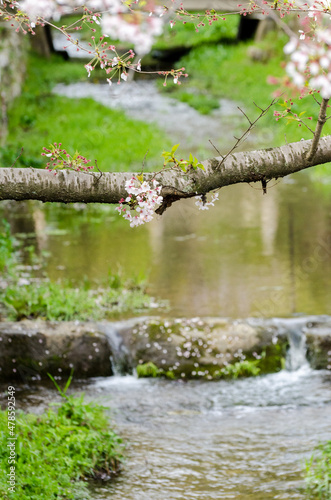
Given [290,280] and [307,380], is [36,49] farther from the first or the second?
[307,380]

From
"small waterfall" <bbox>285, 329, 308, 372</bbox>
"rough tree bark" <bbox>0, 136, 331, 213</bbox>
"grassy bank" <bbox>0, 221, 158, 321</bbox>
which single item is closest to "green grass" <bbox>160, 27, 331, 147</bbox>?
"grassy bank" <bbox>0, 221, 158, 321</bbox>

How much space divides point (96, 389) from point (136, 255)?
3.26m

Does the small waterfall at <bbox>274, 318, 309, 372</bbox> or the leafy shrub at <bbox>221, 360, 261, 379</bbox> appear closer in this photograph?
the leafy shrub at <bbox>221, 360, 261, 379</bbox>

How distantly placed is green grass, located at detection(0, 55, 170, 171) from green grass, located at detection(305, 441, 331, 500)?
8469 millimetres

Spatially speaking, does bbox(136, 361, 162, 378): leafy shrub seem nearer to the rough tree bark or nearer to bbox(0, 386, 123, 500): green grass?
bbox(0, 386, 123, 500): green grass

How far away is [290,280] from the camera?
27.0 ft

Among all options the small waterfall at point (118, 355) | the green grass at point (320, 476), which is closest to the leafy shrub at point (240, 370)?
the small waterfall at point (118, 355)

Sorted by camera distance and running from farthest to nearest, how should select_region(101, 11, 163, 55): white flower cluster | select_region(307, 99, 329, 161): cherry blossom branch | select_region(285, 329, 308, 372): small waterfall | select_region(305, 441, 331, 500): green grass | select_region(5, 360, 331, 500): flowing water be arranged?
select_region(285, 329, 308, 372): small waterfall < select_region(5, 360, 331, 500): flowing water < select_region(305, 441, 331, 500): green grass < select_region(307, 99, 329, 161): cherry blossom branch < select_region(101, 11, 163, 55): white flower cluster

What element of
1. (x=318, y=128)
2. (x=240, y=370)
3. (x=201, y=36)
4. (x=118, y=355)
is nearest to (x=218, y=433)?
(x=240, y=370)

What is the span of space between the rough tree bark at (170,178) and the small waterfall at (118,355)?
3.49 m

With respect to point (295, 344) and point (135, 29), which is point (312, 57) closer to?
point (135, 29)

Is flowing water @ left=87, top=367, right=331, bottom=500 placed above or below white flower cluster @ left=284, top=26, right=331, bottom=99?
below

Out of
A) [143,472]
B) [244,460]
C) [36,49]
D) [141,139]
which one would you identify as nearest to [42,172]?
[143,472]

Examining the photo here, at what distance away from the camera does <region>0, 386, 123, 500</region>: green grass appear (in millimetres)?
4273
